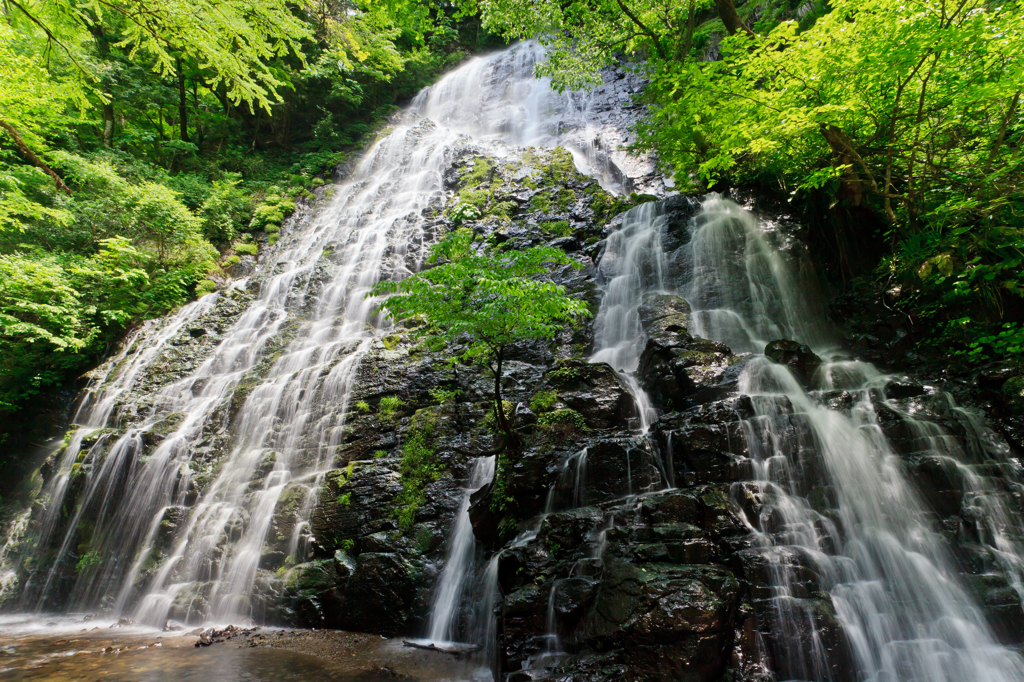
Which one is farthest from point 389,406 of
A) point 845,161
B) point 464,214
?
point 845,161

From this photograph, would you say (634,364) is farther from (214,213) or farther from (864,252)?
(214,213)

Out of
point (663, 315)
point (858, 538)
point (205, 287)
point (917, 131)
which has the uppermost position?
point (205, 287)

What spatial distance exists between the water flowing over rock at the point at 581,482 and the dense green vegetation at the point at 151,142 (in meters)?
2.05

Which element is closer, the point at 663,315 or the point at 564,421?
the point at 564,421

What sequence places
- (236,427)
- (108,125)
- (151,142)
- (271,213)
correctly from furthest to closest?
(151,142) < (271,213) < (108,125) < (236,427)

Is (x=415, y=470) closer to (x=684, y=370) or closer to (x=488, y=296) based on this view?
(x=488, y=296)

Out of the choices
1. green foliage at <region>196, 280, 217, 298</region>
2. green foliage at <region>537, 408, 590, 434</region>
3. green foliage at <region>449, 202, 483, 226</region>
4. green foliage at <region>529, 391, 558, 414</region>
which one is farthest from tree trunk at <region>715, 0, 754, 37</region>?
green foliage at <region>196, 280, 217, 298</region>

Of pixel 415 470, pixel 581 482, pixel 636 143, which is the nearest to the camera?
pixel 581 482

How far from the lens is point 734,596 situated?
4.07 m

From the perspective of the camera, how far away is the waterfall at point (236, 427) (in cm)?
791

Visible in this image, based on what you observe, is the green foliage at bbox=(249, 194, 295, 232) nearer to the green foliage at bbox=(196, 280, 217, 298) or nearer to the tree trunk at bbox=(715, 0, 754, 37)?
the green foliage at bbox=(196, 280, 217, 298)

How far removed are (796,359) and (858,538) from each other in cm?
301

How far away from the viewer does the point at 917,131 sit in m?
6.27

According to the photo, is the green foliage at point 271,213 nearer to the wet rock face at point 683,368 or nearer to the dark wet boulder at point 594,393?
the dark wet boulder at point 594,393
